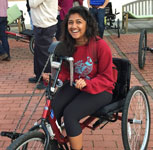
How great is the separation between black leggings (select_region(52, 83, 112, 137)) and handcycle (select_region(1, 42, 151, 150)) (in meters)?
0.07

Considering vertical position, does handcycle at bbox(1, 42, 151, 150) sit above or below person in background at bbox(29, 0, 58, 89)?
below

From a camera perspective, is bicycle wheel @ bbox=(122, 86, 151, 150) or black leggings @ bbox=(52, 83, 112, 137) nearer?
black leggings @ bbox=(52, 83, 112, 137)

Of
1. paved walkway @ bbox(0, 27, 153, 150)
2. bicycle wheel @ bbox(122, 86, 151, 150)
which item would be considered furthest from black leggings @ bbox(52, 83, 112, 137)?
paved walkway @ bbox(0, 27, 153, 150)

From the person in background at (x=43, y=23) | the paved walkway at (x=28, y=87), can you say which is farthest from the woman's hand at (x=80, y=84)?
the person in background at (x=43, y=23)

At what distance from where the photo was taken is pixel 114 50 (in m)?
7.40

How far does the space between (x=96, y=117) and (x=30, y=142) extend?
0.65 meters

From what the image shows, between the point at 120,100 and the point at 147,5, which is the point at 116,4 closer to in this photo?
the point at 147,5

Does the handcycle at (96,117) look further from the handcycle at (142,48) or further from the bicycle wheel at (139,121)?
the handcycle at (142,48)

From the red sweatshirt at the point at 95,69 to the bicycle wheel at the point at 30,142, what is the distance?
557mm

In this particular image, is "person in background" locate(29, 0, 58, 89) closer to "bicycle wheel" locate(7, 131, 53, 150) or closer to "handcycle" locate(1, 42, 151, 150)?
"handcycle" locate(1, 42, 151, 150)

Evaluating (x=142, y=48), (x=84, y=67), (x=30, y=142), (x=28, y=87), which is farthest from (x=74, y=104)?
(x=142, y=48)

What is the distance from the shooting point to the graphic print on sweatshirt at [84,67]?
2.65 meters

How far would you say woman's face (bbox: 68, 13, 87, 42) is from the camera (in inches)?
103

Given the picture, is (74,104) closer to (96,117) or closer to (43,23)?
(96,117)
